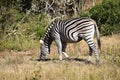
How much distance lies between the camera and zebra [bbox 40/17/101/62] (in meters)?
15.1

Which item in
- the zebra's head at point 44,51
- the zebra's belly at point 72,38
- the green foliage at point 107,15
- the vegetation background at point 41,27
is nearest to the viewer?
the zebra's belly at point 72,38

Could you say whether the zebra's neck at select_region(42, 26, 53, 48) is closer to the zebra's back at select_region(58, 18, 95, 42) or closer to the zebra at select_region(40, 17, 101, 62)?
the zebra at select_region(40, 17, 101, 62)

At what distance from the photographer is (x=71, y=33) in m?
15.5

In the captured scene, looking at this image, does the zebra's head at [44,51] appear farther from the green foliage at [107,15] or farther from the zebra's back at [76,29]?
the green foliage at [107,15]

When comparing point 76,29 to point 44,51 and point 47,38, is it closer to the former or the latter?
point 47,38

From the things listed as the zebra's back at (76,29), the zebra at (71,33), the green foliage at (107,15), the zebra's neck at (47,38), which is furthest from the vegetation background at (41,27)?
the zebra's back at (76,29)

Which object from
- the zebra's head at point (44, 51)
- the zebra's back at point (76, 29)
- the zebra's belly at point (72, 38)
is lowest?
the zebra's head at point (44, 51)

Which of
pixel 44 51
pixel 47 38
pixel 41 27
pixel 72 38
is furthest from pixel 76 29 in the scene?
pixel 41 27

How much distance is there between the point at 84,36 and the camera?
15133mm

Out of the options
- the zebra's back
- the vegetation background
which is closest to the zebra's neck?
the zebra's back

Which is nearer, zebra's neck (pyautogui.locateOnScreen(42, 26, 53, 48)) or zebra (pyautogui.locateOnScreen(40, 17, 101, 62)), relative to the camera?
zebra (pyautogui.locateOnScreen(40, 17, 101, 62))

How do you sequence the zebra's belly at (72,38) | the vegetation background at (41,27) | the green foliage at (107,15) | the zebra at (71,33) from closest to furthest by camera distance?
the zebra at (71,33) < the zebra's belly at (72,38) < the vegetation background at (41,27) < the green foliage at (107,15)

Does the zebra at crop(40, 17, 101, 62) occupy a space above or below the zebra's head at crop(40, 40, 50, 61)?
above

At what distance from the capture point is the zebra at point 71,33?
1515cm
